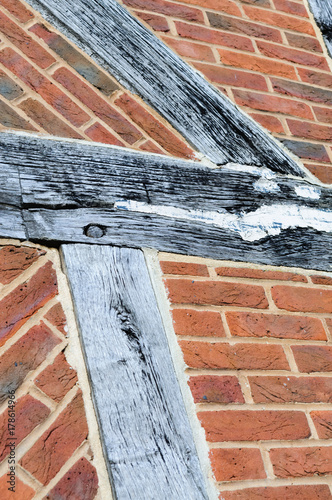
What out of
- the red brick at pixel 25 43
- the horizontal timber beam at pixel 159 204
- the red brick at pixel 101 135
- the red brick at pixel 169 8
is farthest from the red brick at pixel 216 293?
the red brick at pixel 169 8

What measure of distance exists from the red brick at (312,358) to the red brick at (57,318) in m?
0.70

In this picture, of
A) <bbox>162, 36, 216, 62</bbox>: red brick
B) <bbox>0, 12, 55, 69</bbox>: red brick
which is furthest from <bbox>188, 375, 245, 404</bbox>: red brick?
<bbox>162, 36, 216, 62</bbox>: red brick

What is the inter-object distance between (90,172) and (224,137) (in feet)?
1.83

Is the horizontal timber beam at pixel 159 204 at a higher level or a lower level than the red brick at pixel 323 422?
higher

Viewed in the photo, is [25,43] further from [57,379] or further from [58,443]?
[58,443]

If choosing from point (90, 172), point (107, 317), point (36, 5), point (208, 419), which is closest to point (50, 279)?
point (107, 317)

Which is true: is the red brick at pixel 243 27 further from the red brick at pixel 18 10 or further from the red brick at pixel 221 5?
the red brick at pixel 18 10

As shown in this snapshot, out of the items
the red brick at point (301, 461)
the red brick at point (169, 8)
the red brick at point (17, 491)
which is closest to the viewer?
the red brick at point (17, 491)

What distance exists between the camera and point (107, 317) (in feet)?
4.22

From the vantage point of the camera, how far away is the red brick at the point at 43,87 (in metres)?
1.58

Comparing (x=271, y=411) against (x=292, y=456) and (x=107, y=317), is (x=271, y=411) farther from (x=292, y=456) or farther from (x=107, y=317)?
(x=107, y=317)

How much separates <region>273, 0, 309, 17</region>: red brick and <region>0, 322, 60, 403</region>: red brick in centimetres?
189

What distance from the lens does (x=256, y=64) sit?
202 cm

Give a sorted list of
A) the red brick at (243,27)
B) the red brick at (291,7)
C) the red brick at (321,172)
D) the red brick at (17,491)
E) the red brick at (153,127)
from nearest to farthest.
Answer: the red brick at (17,491)
the red brick at (153,127)
the red brick at (321,172)
the red brick at (243,27)
the red brick at (291,7)
